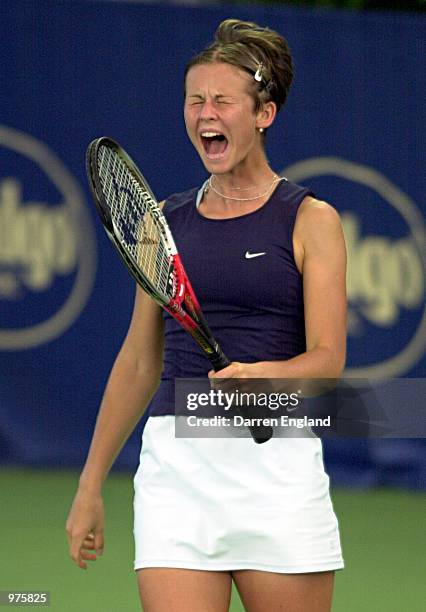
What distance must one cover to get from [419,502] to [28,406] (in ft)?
7.24

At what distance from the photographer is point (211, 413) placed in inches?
122

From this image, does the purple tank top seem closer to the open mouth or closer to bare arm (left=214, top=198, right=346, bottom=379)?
bare arm (left=214, top=198, right=346, bottom=379)

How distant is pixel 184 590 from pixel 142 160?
213 inches

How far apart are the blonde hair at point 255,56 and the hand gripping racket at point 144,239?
0.29m

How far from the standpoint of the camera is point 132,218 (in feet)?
11.0

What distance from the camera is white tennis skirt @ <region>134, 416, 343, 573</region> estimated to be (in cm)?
302

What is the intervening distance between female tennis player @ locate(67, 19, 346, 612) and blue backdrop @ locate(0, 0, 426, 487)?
16.4 feet

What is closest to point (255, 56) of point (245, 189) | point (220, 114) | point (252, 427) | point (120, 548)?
point (220, 114)

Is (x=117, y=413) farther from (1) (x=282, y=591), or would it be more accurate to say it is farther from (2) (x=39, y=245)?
(2) (x=39, y=245)

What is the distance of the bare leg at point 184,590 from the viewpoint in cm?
299

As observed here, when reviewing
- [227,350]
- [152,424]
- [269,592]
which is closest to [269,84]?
[227,350]

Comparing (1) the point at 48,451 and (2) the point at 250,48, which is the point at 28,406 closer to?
(1) the point at 48,451

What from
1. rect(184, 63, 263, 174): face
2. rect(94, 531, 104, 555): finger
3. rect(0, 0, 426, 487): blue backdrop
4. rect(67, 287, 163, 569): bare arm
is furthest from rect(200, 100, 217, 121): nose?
rect(0, 0, 426, 487): blue backdrop

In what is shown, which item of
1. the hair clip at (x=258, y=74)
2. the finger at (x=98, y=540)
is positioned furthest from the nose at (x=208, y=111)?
the finger at (x=98, y=540)
